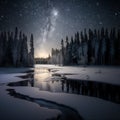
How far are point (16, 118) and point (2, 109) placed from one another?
1833mm

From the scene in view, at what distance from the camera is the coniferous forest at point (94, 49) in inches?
3145

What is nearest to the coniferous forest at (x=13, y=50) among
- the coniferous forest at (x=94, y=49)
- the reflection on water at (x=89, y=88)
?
the coniferous forest at (x=94, y=49)

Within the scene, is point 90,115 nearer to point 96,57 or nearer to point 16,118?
point 16,118

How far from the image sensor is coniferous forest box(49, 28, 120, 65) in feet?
262

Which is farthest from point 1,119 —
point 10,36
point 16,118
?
point 10,36

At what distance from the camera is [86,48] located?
91.9 metres

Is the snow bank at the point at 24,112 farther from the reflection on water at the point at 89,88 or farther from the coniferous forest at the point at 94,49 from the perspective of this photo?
the coniferous forest at the point at 94,49

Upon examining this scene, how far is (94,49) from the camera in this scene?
290 ft

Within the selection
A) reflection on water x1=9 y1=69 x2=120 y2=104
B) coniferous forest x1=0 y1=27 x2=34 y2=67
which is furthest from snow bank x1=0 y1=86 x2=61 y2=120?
coniferous forest x1=0 y1=27 x2=34 y2=67

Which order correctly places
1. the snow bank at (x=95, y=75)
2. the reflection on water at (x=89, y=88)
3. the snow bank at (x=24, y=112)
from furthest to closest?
the snow bank at (x=95, y=75) < the reflection on water at (x=89, y=88) < the snow bank at (x=24, y=112)

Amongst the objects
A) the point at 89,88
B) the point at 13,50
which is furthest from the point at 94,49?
the point at 89,88

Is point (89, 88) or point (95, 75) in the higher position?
point (95, 75)

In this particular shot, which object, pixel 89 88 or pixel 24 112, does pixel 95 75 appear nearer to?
pixel 89 88

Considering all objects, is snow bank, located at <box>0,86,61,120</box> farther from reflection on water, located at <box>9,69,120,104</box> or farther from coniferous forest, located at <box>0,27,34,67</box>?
coniferous forest, located at <box>0,27,34,67</box>
